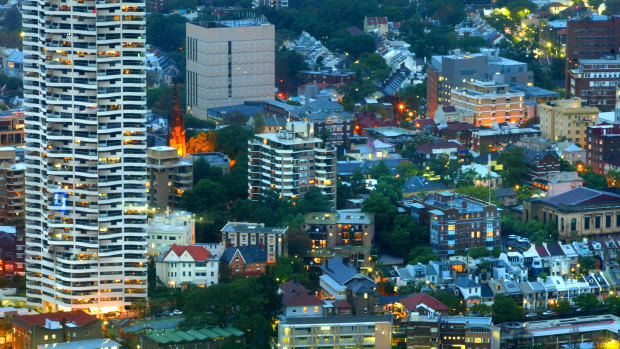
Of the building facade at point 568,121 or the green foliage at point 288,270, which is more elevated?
the building facade at point 568,121

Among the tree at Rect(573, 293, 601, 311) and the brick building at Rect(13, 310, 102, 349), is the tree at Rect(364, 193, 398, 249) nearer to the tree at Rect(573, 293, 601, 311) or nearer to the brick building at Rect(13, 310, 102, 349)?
the tree at Rect(573, 293, 601, 311)

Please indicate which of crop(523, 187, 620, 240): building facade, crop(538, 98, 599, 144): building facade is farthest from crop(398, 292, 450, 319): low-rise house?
crop(538, 98, 599, 144): building facade

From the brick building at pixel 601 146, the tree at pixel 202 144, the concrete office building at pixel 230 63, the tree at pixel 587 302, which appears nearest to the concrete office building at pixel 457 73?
the concrete office building at pixel 230 63

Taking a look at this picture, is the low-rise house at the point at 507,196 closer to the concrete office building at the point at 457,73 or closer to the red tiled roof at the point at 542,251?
the red tiled roof at the point at 542,251

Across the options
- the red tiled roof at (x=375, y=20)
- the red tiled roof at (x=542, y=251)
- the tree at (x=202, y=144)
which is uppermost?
the red tiled roof at (x=375, y=20)

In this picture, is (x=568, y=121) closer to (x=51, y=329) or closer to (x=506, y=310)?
(x=506, y=310)
